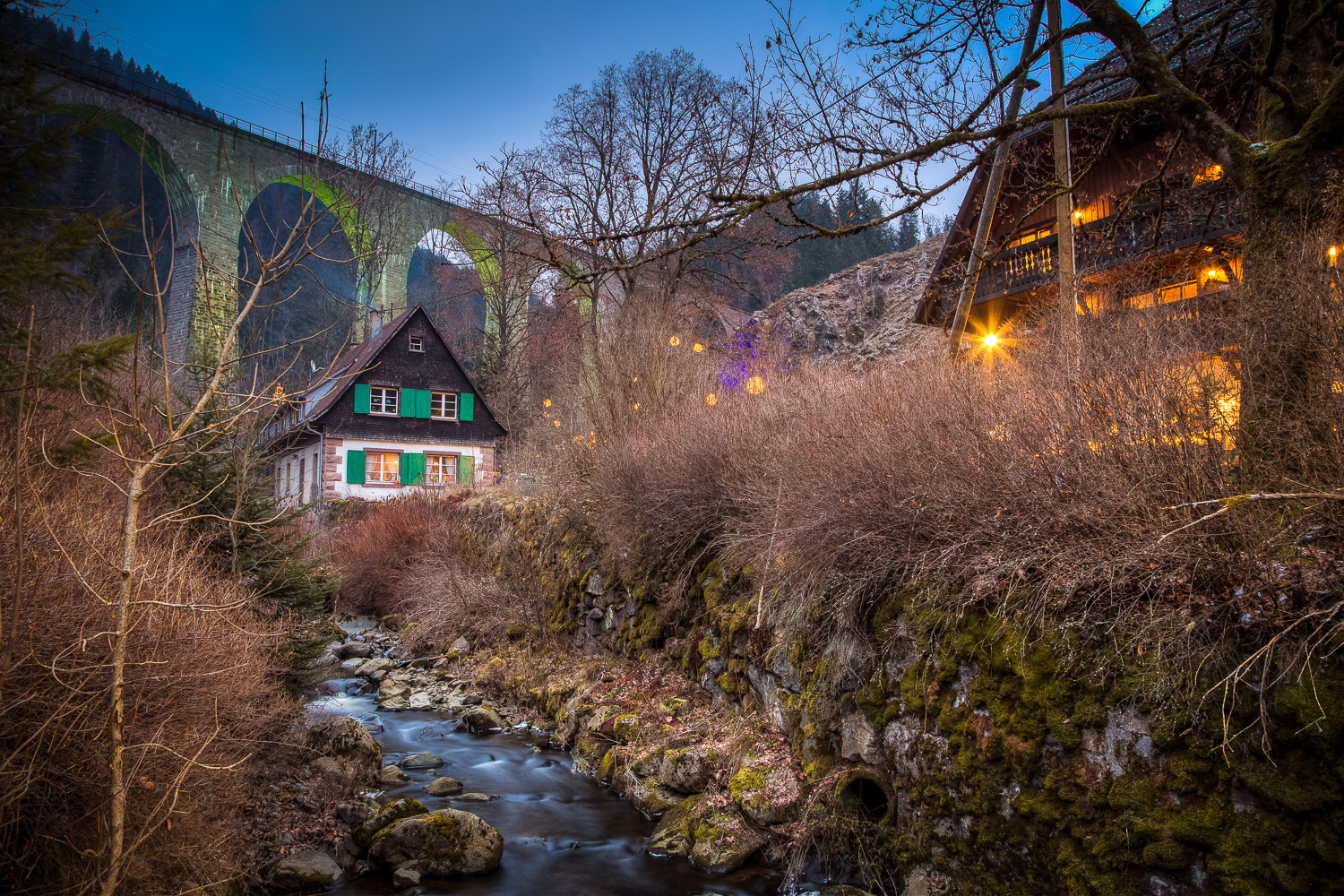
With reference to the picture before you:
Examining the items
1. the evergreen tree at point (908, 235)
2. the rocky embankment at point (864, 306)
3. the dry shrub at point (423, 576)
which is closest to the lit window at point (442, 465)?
the dry shrub at point (423, 576)

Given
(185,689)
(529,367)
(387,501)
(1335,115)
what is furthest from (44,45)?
(529,367)

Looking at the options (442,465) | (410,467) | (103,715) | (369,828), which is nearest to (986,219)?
(369,828)

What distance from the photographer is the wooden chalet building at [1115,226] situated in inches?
277

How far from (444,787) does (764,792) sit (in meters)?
3.32

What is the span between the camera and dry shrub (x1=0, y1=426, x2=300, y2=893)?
2982 millimetres

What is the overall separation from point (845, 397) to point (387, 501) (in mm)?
14317

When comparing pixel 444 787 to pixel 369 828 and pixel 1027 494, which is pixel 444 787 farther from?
pixel 1027 494

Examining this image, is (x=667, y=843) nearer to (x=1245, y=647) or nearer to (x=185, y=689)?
(x=185, y=689)

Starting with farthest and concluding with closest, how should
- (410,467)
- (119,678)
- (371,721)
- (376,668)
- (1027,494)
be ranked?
(410,467)
(376,668)
(371,721)
(1027,494)
(119,678)

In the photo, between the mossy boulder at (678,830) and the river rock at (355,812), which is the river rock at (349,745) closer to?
the river rock at (355,812)

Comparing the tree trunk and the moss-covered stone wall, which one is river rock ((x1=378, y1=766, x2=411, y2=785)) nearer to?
the moss-covered stone wall

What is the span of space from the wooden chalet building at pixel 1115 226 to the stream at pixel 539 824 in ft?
17.8

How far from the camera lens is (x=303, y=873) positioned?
4824mm

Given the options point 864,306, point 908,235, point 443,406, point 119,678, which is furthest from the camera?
point 908,235
